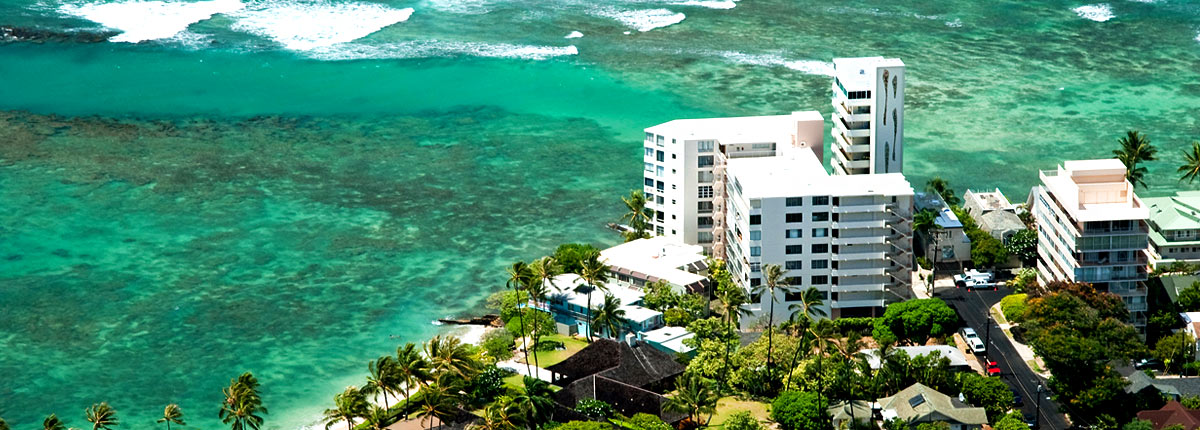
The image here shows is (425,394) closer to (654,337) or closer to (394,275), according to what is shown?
(654,337)

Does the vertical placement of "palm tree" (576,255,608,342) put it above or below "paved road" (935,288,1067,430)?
above

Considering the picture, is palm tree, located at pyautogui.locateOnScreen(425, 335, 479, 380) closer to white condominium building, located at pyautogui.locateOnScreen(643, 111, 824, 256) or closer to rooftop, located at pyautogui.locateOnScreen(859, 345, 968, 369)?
rooftop, located at pyautogui.locateOnScreen(859, 345, 968, 369)

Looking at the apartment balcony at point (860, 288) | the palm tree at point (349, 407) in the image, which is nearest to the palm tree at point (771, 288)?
the apartment balcony at point (860, 288)

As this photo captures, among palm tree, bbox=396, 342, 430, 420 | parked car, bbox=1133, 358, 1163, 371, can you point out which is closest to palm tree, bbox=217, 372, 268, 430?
palm tree, bbox=396, 342, 430, 420

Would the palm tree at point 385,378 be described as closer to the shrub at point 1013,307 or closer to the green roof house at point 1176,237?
the shrub at point 1013,307

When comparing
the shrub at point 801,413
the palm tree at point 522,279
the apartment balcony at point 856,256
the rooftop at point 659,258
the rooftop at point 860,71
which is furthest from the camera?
the rooftop at point 860,71

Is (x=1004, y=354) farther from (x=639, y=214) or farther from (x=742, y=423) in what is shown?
(x=639, y=214)

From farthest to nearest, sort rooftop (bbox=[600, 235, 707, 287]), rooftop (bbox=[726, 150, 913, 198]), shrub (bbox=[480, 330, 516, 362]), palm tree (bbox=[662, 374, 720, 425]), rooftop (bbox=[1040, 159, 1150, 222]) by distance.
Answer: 1. rooftop (bbox=[600, 235, 707, 287])
2. rooftop (bbox=[726, 150, 913, 198])
3. rooftop (bbox=[1040, 159, 1150, 222])
4. shrub (bbox=[480, 330, 516, 362])
5. palm tree (bbox=[662, 374, 720, 425])

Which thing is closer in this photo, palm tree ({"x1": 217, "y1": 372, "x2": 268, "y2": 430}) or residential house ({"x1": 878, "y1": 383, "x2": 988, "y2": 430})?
palm tree ({"x1": 217, "y1": 372, "x2": 268, "y2": 430})
